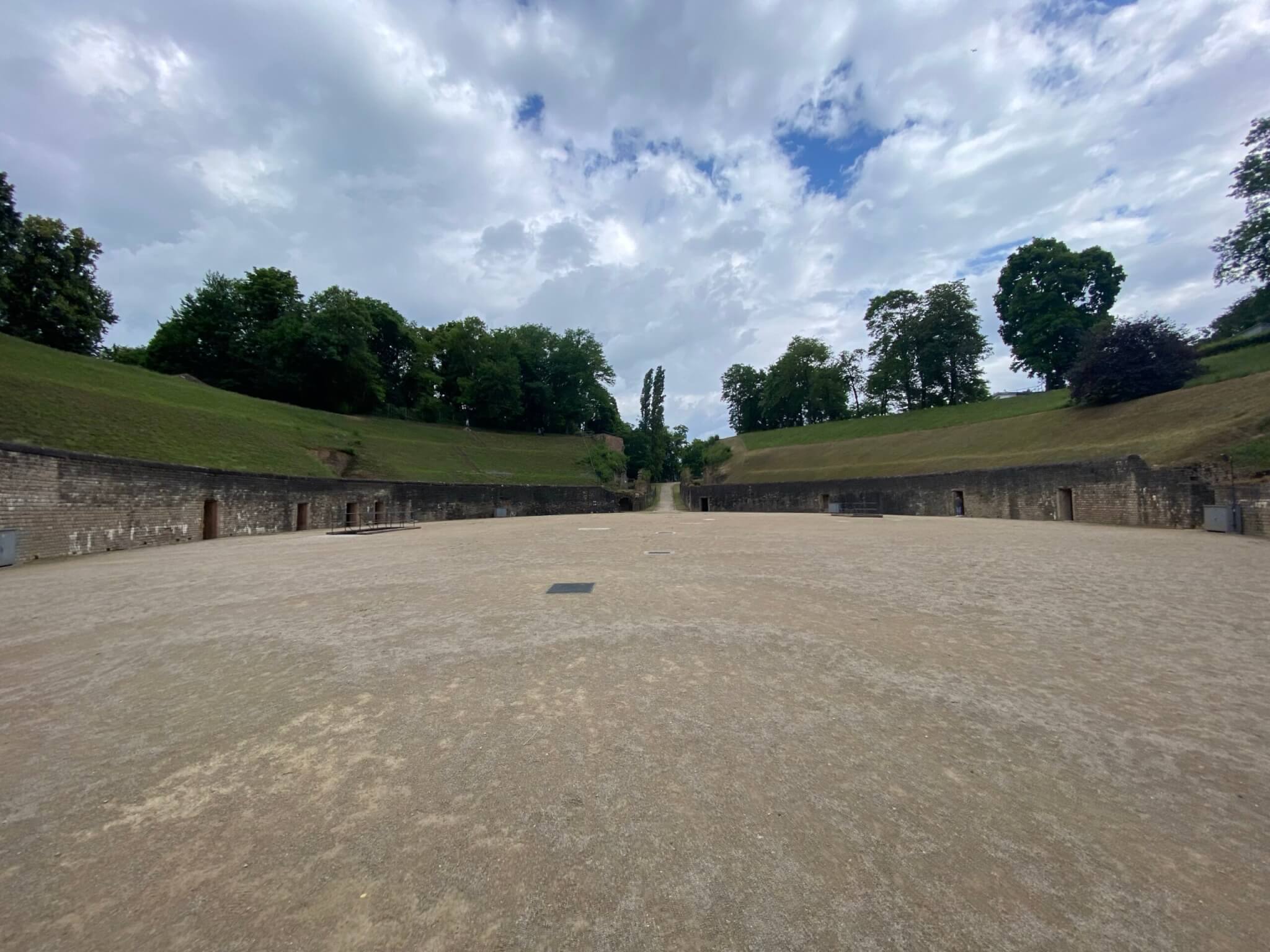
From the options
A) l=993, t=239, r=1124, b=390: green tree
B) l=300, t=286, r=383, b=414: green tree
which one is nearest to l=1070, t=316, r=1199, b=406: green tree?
l=993, t=239, r=1124, b=390: green tree

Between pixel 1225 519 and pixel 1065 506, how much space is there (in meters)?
7.50

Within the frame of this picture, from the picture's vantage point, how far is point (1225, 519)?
50.7 ft

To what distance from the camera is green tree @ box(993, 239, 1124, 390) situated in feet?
152

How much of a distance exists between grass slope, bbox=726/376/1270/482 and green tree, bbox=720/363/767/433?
25.9m

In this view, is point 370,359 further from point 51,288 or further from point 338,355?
point 51,288

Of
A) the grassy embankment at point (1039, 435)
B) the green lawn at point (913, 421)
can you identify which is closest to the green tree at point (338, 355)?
the grassy embankment at point (1039, 435)

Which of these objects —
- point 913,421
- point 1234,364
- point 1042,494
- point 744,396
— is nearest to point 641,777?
point 1042,494

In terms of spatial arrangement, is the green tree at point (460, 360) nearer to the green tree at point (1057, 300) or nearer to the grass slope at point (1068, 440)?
the grass slope at point (1068, 440)

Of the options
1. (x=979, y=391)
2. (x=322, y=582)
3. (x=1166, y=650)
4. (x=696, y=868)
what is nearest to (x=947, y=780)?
(x=696, y=868)

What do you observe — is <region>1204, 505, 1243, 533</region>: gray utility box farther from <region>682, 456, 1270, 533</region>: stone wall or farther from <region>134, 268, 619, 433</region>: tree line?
<region>134, 268, 619, 433</region>: tree line

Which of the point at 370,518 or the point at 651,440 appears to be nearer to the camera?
the point at 370,518

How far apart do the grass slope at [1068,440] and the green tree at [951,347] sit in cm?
1137

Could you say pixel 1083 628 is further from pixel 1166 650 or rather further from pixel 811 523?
pixel 811 523

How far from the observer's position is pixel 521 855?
2363 mm
